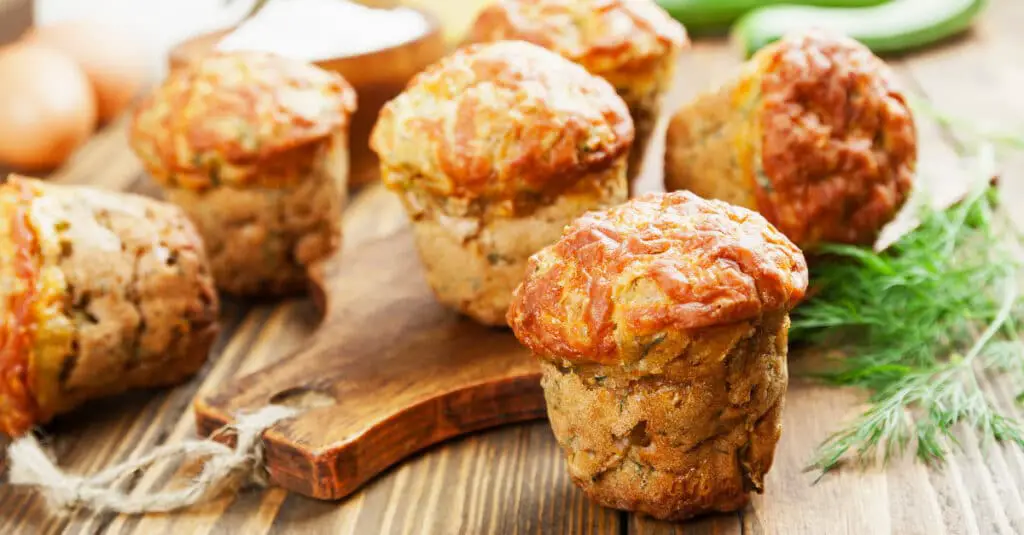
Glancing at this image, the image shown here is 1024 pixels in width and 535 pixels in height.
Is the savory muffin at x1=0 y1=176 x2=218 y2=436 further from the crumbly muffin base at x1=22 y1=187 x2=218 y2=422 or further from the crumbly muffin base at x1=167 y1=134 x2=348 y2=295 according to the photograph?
the crumbly muffin base at x1=167 y1=134 x2=348 y2=295

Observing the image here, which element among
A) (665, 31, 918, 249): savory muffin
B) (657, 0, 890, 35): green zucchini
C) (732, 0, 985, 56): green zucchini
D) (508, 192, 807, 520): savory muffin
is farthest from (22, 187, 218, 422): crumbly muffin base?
(657, 0, 890, 35): green zucchini

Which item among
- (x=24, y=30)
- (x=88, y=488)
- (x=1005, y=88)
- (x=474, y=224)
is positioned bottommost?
(x=1005, y=88)

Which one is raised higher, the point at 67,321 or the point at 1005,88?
the point at 67,321

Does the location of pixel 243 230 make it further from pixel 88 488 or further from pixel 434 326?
pixel 88 488

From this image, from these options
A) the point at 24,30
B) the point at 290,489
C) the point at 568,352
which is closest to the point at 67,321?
the point at 290,489

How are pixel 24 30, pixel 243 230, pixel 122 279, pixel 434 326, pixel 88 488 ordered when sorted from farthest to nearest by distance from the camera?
1. pixel 24 30
2. pixel 243 230
3. pixel 434 326
4. pixel 122 279
5. pixel 88 488

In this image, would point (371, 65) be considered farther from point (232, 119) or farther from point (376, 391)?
point (376, 391)

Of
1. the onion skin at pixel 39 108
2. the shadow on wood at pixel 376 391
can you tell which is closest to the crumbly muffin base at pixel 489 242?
the shadow on wood at pixel 376 391
